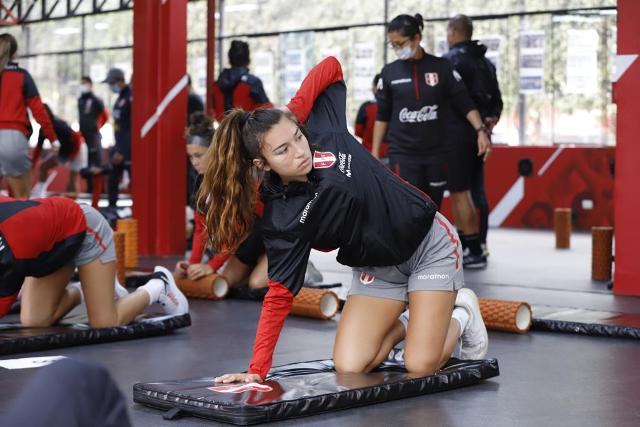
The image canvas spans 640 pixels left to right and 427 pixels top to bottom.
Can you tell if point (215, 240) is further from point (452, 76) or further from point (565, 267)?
point (565, 267)

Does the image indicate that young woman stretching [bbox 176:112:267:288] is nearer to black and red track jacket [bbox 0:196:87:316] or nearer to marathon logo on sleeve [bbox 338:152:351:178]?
black and red track jacket [bbox 0:196:87:316]

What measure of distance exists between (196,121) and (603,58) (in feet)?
23.5

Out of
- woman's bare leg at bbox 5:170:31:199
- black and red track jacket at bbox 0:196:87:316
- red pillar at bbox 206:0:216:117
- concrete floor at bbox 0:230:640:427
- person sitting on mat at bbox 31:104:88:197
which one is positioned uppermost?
red pillar at bbox 206:0:216:117

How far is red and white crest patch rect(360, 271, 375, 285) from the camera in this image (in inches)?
153

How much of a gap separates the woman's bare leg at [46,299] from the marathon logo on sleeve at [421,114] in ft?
8.98

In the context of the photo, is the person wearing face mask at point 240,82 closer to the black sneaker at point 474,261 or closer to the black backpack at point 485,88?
the black backpack at point 485,88

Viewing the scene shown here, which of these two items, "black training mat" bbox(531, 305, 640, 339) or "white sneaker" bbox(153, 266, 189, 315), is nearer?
"black training mat" bbox(531, 305, 640, 339)

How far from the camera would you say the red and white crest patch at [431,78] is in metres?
6.83

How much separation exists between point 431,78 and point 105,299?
287cm

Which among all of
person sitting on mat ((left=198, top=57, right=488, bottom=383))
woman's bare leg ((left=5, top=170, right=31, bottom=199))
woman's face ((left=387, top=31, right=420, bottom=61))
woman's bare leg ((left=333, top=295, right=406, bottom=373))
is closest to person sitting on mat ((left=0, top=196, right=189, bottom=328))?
person sitting on mat ((left=198, top=57, right=488, bottom=383))

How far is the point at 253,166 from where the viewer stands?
11.3 feet

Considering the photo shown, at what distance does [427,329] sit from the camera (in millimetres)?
3777

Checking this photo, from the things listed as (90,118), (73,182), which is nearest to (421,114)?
(73,182)

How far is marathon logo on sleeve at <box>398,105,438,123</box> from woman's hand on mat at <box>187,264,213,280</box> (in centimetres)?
165
